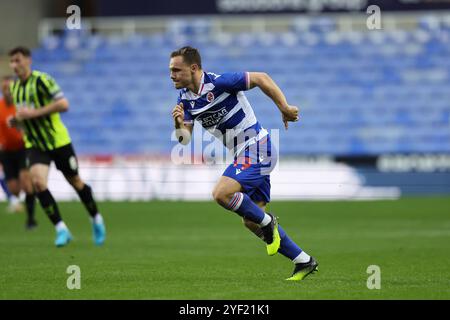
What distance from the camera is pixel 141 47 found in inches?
1195

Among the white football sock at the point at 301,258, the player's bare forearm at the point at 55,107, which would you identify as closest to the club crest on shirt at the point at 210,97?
the white football sock at the point at 301,258

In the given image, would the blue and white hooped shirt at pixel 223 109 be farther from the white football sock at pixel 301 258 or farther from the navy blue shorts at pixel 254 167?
the white football sock at pixel 301 258

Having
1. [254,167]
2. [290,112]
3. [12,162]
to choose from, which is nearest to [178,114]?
[254,167]

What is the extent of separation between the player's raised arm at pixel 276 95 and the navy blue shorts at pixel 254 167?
1.34 feet

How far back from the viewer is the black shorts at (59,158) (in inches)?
506

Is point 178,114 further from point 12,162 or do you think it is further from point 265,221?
point 12,162

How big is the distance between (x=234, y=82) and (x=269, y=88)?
1.20ft

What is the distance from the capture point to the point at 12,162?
17953 mm

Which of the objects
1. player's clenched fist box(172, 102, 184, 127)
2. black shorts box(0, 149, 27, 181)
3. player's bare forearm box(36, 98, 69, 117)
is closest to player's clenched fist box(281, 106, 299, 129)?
player's clenched fist box(172, 102, 184, 127)

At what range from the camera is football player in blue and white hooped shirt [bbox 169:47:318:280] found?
8758 mm

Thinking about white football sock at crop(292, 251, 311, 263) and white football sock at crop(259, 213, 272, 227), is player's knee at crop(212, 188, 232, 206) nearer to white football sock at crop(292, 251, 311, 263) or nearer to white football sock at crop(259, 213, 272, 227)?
white football sock at crop(259, 213, 272, 227)
